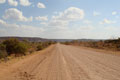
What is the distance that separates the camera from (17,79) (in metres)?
6.67

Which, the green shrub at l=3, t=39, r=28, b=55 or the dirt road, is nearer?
the dirt road

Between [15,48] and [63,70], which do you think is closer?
[63,70]

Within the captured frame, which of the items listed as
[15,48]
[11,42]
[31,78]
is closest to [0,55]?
[15,48]

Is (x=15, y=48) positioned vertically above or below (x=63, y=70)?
above

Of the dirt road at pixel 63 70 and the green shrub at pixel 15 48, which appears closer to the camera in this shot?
the dirt road at pixel 63 70

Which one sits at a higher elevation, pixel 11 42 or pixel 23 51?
pixel 11 42

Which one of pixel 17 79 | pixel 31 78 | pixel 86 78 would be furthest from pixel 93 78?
pixel 17 79

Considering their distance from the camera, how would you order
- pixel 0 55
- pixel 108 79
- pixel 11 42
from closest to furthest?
pixel 108 79 < pixel 0 55 < pixel 11 42

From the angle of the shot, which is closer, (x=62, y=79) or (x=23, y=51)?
(x=62, y=79)

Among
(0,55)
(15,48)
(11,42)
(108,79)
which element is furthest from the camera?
(11,42)

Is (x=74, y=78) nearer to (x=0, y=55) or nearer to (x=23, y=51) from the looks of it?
(x=0, y=55)

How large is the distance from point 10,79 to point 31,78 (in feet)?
3.56

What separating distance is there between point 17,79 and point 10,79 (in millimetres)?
371

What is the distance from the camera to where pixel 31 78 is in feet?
22.2
